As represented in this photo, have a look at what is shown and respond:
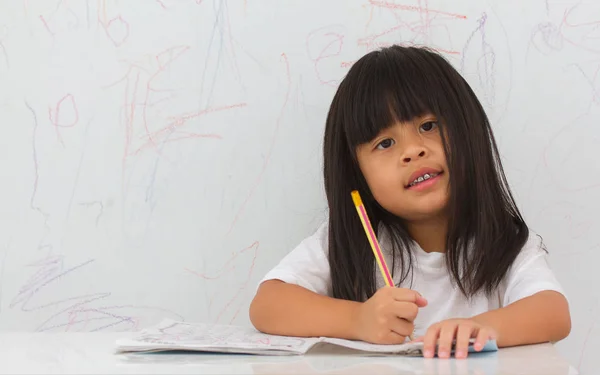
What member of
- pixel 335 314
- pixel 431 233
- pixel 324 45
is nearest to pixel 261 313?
pixel 335 314

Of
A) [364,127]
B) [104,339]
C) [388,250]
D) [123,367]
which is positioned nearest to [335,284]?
[388,250]

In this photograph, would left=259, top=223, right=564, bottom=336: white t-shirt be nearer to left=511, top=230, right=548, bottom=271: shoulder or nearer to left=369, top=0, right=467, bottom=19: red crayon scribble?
left=511, top=230, right=548, bottom=271: shoulder

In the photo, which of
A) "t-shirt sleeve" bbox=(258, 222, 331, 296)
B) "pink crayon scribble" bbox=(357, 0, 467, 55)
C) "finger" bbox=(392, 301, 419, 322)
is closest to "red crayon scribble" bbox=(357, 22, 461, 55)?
"pink crayon scribble" bbox=(357, 0, 467, 55)

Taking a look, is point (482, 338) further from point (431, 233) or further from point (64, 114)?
point (64, 114)

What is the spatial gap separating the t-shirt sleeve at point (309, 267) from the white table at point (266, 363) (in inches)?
11.7

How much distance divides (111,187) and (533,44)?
2.39ft

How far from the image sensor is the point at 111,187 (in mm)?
1394

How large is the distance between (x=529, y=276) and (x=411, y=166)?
0.22 m

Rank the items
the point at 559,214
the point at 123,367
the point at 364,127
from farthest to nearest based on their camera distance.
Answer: the point at 559,214, the point at 364,127, the point at 123,367

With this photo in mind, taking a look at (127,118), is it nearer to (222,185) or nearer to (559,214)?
(222,185)

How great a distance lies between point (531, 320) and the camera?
3.25 feet

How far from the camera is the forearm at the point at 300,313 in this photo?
106 centimetres

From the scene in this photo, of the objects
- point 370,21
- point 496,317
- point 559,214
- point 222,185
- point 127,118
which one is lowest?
point 496,317

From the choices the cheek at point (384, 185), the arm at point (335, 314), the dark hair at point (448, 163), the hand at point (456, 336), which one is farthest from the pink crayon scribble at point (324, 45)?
the hand at point (456, 336)
